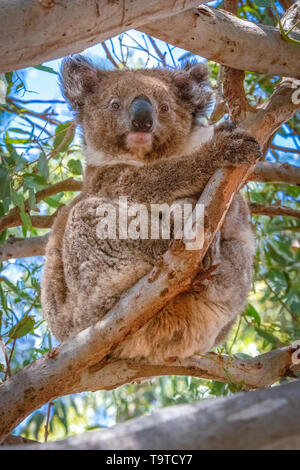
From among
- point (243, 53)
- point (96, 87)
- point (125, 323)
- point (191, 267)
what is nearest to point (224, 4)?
point (243, 53)

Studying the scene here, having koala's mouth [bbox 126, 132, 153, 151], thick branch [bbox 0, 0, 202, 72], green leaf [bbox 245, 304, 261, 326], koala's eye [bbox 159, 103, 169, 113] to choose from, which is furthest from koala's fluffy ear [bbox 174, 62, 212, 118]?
thick branch [bbox 0, 0, 202, 72]

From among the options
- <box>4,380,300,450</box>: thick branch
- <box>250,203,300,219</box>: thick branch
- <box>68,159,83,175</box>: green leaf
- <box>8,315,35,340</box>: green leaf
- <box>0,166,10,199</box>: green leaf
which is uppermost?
<box>68,159,83,175</box>: green leaf

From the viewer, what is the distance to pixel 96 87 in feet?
12.0

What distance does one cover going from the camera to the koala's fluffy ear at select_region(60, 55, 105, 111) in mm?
3604

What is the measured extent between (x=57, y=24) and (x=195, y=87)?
6.51 ft

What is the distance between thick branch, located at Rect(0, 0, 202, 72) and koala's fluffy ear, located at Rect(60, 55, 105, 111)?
5.25ft

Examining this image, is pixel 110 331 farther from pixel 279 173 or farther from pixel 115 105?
Result: pixel 279 173

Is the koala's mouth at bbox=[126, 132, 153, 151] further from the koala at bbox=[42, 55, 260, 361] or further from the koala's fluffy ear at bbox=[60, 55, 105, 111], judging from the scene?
the koala's fluffy ear at bbox=[60, 55, 105, 111]

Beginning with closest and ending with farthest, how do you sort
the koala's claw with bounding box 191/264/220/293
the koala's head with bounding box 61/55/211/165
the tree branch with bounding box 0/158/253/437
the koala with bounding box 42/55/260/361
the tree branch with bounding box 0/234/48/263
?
the tree branch with bounding box 0/158/253/437
the koala's claw with bounding box 191/264/220/293
the koala with bounding box 42/55/260/361
the koala's head with bounding box 61/55/211/165
the tree branch with bounding box 0/234/48/263

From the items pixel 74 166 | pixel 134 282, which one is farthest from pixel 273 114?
pixel 74 166

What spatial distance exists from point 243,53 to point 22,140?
1532 mm

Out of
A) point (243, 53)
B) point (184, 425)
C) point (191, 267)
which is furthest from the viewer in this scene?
point (243, 53)

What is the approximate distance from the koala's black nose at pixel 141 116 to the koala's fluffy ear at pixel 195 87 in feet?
1.63
